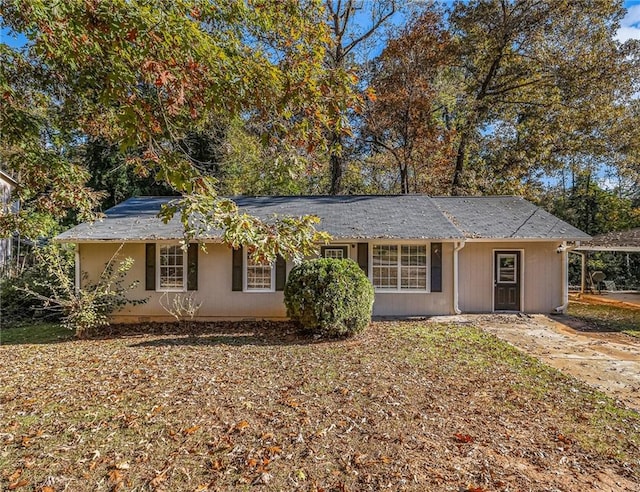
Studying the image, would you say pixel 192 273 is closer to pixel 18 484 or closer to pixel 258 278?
pixel 258 278

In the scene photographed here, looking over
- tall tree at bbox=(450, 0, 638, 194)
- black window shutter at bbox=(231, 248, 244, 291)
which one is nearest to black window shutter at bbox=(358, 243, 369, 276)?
black window shutter at bbox=(231, 248, 244, 291)

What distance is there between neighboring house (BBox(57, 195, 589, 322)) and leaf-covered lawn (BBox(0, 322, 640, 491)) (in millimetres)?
3342

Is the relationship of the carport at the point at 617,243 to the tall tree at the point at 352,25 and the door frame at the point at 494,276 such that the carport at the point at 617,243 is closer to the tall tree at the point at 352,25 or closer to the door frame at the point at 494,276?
the door frame at the point at 494,276

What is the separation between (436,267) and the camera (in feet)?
34.5

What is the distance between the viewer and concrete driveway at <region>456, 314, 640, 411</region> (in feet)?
19.5

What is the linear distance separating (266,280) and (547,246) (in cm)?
829

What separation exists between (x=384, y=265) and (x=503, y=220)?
14.7ft

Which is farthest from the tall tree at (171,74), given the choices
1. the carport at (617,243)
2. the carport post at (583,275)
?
the carport post at (583,275)

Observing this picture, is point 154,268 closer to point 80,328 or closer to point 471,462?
point 80,328

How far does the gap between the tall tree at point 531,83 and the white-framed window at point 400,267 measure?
874cm

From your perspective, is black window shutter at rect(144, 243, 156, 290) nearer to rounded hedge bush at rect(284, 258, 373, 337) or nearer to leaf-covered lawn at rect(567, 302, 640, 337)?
rounded hedge bush at rect(284, 258, 373, 337)

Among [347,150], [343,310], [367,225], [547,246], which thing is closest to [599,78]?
[547,246]

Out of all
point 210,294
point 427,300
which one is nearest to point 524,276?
point 427,300

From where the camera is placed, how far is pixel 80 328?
9.11 metres
